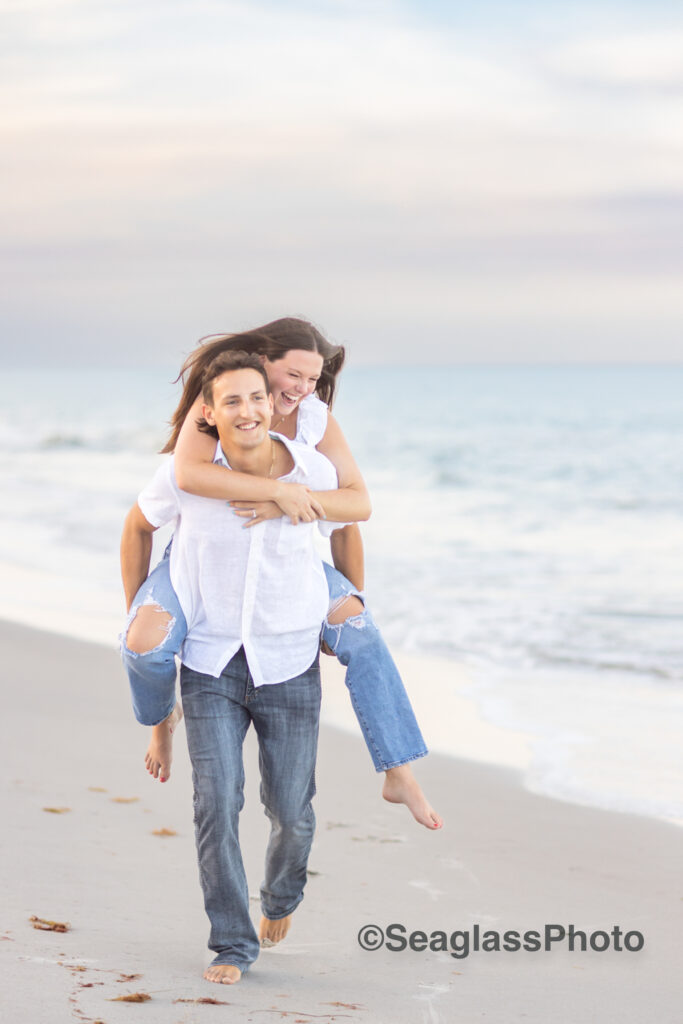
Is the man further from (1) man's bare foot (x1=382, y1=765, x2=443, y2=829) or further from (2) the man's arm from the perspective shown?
(1) man's bare foot (x1=382, y1=765, x2=443, y2=829)

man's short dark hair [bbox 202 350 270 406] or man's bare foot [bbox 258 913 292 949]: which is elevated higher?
man's short dark hair [bbox 202 350 270 406]

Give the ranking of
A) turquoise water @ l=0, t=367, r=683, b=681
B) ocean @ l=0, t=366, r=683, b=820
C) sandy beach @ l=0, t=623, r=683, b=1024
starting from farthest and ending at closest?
turquoise water @ l=0, t=367, r=683, b=681, ocean @ l=0, t=366, r=683, b=820, sandy beach @ l=0, t=623, r=683, b=1024

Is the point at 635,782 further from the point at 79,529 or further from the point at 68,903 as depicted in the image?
the point at 79,529

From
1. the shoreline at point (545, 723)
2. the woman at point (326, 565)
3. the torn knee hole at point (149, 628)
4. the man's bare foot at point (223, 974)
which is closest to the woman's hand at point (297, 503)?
the woman at point (326, 565)

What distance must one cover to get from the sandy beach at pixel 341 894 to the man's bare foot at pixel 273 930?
0.15 ft

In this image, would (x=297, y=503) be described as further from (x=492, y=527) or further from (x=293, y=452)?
(x=492, y=527)

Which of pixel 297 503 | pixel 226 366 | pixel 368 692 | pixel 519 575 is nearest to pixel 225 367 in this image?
pixel 226 366

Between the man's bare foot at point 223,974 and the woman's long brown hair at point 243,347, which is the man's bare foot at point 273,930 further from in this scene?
the woman's long brown hair at point 243,347

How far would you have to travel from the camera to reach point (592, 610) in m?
10.7

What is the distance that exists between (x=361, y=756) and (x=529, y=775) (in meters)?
Result: 0.89

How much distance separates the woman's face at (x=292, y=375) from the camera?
3.54 metres

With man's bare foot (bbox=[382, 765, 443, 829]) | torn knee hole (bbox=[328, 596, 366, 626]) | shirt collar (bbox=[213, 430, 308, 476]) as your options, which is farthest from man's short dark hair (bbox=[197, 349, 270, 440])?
man's bare foot (bbox=[382, 765, 443, 829])

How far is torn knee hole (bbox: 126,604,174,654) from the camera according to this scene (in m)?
3.23

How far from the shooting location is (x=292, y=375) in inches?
140
